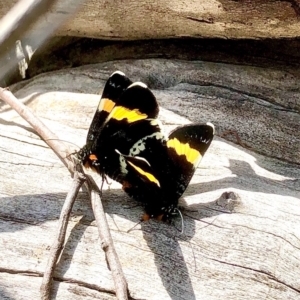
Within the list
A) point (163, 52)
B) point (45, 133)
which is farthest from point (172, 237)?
point (163, 52)

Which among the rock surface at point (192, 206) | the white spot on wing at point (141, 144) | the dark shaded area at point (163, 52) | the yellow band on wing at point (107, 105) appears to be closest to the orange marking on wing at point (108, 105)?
the yellow band on wing at point (107, 105)

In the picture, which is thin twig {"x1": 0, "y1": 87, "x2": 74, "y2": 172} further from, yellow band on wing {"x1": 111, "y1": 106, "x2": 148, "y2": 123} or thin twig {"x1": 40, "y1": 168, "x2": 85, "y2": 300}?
yellow band on wing {"x1": 111, "y1": 106, "x2": 148, "y2": 123}

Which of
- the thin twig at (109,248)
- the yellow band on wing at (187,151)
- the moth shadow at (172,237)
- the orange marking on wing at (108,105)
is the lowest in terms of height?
the moth shadow at (172,237)

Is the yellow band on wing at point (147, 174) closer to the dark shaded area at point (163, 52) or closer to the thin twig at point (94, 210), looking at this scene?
the thin twig at point (94, 210)

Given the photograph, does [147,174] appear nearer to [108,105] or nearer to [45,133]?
[108,105]

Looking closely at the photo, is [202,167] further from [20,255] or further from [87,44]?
[87,44]

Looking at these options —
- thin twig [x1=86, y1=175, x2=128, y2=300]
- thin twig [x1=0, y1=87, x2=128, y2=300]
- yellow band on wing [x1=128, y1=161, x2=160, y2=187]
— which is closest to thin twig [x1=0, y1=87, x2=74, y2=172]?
thin twig [x1=0, y1=87, x2=128, y2=300]
